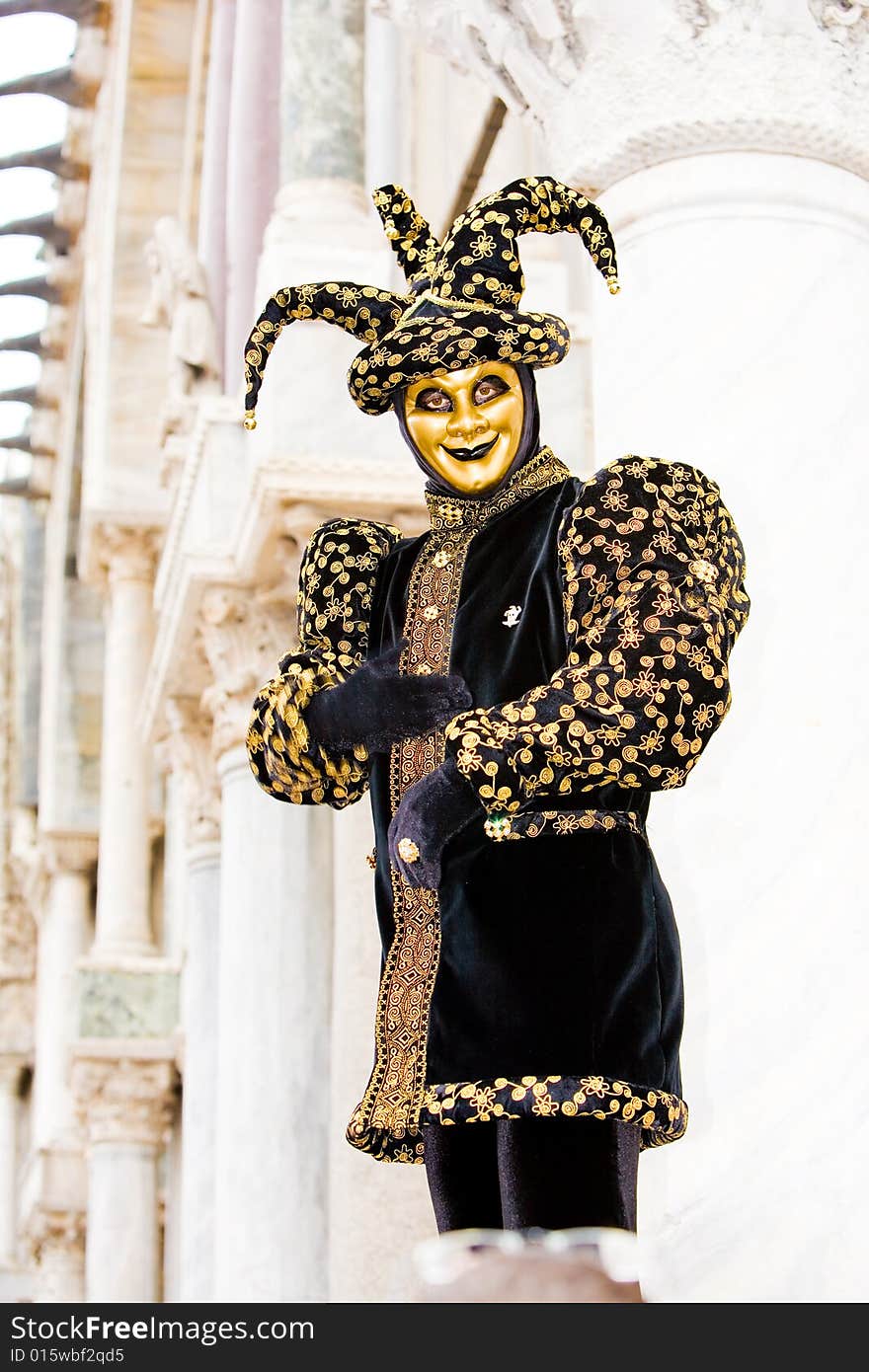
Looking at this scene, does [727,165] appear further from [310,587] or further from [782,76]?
[310,587]

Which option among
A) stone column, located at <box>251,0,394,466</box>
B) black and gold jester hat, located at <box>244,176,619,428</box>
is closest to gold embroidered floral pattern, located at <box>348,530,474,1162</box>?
black and gold jester hat, located at <box>244,176,619,428</box>

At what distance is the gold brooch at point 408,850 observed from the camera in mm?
2928

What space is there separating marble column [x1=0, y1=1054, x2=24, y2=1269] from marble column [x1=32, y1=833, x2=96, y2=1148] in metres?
3.20

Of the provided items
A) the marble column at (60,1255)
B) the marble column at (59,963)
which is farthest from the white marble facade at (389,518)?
the marble column at (59,963)

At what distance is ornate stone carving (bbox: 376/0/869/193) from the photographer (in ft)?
13.5

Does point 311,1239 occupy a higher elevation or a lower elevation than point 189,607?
lower

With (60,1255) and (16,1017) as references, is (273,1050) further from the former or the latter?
(16,1017)

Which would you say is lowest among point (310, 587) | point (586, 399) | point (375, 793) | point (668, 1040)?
point (668, 1040)

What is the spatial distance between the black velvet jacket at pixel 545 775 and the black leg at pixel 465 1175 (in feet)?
0.15

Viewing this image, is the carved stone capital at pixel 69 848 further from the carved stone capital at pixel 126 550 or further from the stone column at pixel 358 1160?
the stone column at pixel 358 1160

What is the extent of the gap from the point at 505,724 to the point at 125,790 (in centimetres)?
1092
